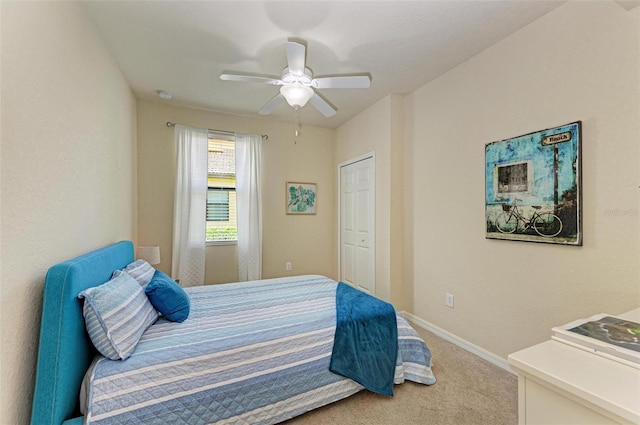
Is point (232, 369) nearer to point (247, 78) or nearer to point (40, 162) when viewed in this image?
point (40, 162)

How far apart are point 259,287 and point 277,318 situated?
2.53 ft

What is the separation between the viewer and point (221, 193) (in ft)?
12.4

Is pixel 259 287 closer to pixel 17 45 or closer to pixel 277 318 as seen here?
pixel 277 318

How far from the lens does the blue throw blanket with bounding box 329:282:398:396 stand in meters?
1.74

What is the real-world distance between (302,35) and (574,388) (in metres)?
2.46

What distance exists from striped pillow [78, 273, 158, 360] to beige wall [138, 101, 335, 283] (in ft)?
7.15

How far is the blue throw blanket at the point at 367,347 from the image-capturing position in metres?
1.74

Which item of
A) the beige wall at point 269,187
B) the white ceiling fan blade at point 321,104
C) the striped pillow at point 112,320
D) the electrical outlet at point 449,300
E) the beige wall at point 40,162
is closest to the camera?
the beige wall at point 40,162

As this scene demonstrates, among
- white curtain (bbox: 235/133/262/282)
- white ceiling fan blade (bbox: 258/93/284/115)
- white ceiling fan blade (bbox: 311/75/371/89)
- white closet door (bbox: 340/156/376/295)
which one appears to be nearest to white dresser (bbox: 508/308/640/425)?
white ceiling fan blade (bbox: 311/75/371/89)

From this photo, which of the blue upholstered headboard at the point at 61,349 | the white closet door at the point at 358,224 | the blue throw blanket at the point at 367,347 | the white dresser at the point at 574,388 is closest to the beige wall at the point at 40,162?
the blue upholstered headboard at the point at 61,349

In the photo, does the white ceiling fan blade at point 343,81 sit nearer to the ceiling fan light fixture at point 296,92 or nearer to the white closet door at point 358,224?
the ceiling fan light fixture at point 296,92

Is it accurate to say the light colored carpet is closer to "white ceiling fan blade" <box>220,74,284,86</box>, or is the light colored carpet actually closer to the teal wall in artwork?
the teal wall in artwork

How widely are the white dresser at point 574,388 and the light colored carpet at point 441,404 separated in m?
1.03

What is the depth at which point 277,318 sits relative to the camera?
1.81 m
